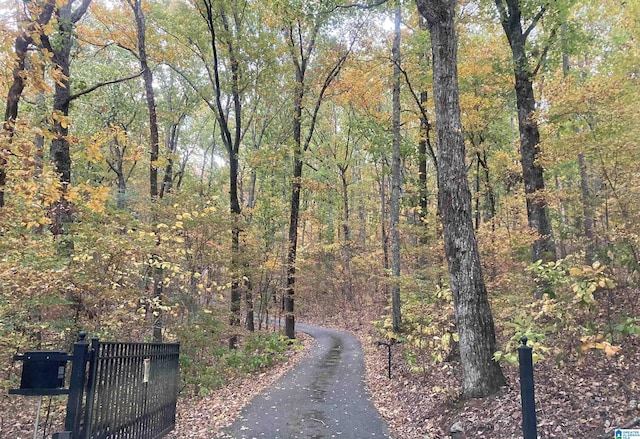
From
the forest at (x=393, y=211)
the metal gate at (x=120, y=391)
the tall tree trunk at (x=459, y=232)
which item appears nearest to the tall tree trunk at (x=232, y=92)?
the forest at (x=393, y=211)

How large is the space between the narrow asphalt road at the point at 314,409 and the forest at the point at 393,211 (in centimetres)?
48

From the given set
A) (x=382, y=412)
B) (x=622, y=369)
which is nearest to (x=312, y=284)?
(x=382, y=412)

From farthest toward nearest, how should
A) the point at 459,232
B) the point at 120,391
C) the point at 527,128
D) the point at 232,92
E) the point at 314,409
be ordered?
1. the point at 232,92
2. the point at 527,128
3. the point at 314,409
4. the point at 459,232
5. the point at 120,391

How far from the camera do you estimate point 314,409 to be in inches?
274

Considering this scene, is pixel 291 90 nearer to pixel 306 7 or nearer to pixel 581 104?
pixel 306 7

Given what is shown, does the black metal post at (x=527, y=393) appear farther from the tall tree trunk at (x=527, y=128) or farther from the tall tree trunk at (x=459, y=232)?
the tall tree trunk at (x=527, y=128)

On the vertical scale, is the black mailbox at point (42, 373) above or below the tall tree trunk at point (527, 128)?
below

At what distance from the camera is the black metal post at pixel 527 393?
11.7 ft

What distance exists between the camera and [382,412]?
676 centimetres

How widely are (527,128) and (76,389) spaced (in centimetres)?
1032

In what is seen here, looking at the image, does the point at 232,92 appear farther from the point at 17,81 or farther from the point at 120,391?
the point at 120,391

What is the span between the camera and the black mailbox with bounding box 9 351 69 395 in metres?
3.41

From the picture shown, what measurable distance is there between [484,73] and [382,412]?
1157cm

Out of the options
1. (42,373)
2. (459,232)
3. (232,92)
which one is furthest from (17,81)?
(232,92)
